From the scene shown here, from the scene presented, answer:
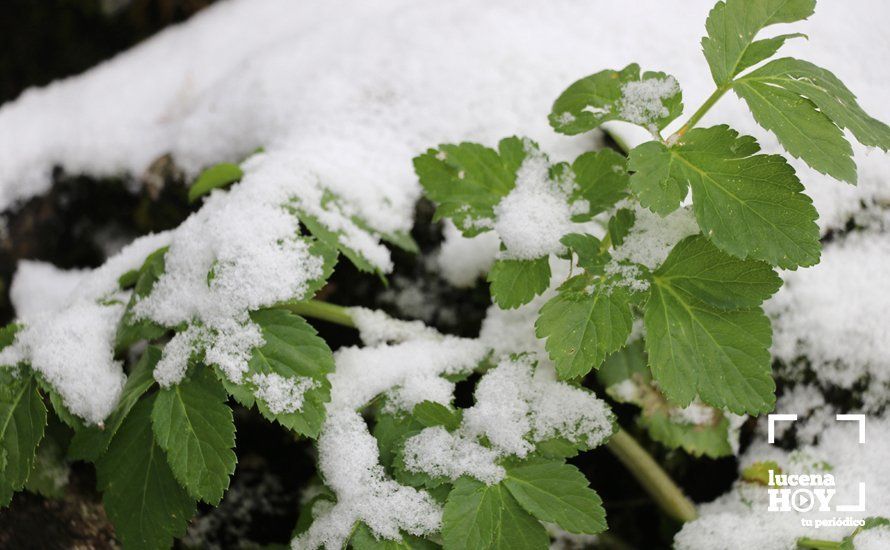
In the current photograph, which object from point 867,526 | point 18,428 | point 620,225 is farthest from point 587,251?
point 18,428

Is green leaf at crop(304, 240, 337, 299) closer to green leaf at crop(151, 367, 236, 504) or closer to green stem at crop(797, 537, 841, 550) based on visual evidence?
green leaf at crop(151, 367, 236, 504)

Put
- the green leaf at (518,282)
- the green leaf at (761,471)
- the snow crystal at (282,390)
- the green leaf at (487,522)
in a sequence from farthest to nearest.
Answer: the green leaf at (761,471)
the green leaf at (518,282)
the snow crystal at (282,390)
the green leaf at (487,522)

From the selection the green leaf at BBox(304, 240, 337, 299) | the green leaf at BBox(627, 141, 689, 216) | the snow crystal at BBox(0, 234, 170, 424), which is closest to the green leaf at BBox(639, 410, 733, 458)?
the green leaf at BBox(627, 141, 689, 216)

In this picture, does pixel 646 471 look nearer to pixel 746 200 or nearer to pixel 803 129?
pixel 746 200

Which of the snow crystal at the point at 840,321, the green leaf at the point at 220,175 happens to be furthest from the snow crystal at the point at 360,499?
the snow crystal at the point at 840,321

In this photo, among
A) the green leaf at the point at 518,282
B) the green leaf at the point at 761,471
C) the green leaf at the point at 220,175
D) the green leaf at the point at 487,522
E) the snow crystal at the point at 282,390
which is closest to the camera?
the green leaf at the point at 487,522

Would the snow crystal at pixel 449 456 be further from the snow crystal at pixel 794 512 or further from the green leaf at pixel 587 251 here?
the snow crystal at pixel 794 512

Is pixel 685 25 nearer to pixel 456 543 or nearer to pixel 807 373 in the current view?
pixel 807 373
